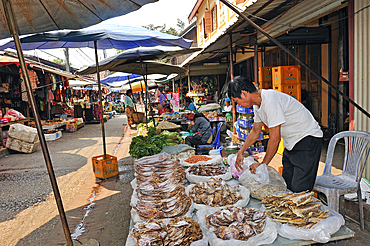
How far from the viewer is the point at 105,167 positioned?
20.3 ft

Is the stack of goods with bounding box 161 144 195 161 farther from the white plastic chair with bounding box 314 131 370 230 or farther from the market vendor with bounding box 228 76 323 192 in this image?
the white plastic chair with bounding box 314 131 370 230

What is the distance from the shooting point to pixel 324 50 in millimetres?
8891

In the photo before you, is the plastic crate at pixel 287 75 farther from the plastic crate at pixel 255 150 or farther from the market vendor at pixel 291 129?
the market vendor at pixel 291 129

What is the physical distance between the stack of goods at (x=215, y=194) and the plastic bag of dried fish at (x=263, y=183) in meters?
0.18

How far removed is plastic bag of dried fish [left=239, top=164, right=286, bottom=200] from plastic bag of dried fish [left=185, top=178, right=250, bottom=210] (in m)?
0.10

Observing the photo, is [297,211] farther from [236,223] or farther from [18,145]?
[18,145]

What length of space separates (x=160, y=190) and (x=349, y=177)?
2.64 meters

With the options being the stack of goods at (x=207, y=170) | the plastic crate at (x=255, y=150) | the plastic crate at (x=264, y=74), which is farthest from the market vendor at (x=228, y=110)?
the stack of goods at (x=207, y=170)

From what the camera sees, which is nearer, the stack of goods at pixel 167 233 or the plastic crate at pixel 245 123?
the stack of goods at pixel 167 233

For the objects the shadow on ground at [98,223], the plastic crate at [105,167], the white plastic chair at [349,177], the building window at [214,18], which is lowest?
the shadow on ground at [98,223]

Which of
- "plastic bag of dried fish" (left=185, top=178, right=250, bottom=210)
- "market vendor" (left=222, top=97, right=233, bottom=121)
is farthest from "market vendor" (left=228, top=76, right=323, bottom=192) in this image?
"market vendor" (left=222, top=97, right=233, bottom=121)

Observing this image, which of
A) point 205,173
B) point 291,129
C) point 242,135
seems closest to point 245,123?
point 242,135

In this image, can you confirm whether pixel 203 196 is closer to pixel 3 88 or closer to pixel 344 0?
pixel 344 0

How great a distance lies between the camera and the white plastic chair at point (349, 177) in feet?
10.5
